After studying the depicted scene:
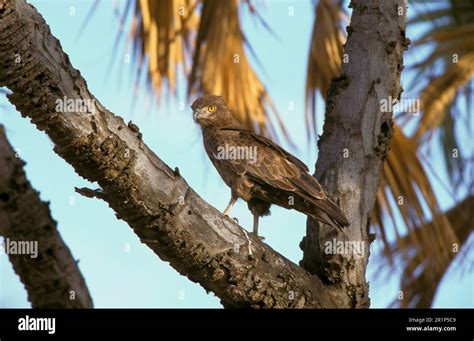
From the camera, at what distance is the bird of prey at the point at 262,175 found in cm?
515

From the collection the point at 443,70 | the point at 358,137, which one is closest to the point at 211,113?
the point at 358,137

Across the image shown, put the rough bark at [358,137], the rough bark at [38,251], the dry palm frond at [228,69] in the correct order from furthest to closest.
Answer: the dry palm frond at [228,69], the rough bark at [38,251], the rough bark at [358,137]

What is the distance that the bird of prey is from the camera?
5148mm

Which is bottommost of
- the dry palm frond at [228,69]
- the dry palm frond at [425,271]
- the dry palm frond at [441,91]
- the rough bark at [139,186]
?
the rough bark at [139,186]

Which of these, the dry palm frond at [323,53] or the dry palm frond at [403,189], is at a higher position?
the dry palm frond at [323,53]

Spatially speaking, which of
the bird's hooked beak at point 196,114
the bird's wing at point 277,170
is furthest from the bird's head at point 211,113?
the bird's wing at point 277,170

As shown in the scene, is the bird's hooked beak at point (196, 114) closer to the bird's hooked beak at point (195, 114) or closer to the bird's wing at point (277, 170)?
the bird's hooked beak at point (195, 114)

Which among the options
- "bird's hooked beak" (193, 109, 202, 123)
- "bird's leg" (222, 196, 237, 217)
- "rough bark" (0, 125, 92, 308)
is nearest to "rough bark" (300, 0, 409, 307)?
"bird's leg" (222, 196, 237, 217)

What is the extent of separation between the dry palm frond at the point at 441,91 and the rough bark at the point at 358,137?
4.49 meters

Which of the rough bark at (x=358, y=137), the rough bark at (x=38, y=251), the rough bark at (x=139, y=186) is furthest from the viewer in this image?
the rough bark at (x=38, y=251)

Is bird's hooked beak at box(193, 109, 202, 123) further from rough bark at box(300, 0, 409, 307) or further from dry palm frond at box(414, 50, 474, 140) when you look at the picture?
dry palm frond at box(414, 50, 474, 140)

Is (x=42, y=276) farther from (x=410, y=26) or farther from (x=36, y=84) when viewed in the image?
(x=410, y=26)

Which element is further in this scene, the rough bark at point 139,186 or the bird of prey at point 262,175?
the bird of prey at point 262,175
